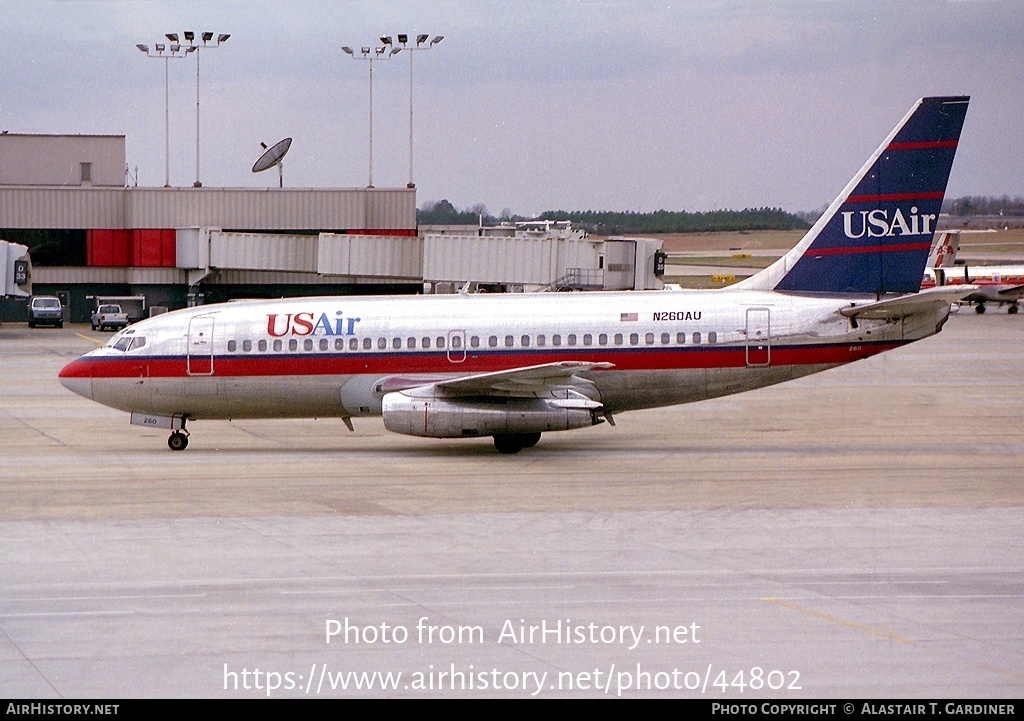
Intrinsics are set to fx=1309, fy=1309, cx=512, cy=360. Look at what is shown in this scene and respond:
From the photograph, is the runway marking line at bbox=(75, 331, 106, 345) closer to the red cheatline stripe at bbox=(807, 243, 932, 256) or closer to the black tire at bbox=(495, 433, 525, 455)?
the black tire at bbox=(495, 433, 525, 455)

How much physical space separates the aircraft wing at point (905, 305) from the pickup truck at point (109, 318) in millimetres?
52567

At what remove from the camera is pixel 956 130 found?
27.1 meters

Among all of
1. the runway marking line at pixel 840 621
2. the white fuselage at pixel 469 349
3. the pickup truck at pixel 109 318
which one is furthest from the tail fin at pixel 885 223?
the pickup truck at pixel 109 318

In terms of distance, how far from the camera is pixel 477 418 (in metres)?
26.2

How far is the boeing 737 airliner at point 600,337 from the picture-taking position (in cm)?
2714

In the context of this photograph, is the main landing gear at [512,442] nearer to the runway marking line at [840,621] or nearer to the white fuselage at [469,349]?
the white fuselage at [469,349]

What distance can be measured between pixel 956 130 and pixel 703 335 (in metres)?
6.73

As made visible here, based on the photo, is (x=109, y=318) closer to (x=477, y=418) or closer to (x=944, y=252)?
(x=944, y=252)

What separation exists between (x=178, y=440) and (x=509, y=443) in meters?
7.20

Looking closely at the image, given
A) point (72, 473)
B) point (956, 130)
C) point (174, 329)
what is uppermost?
point (956, 130)

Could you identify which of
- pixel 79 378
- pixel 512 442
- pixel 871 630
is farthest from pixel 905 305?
pixel 79 378

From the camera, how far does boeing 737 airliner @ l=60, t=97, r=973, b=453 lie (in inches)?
1069
